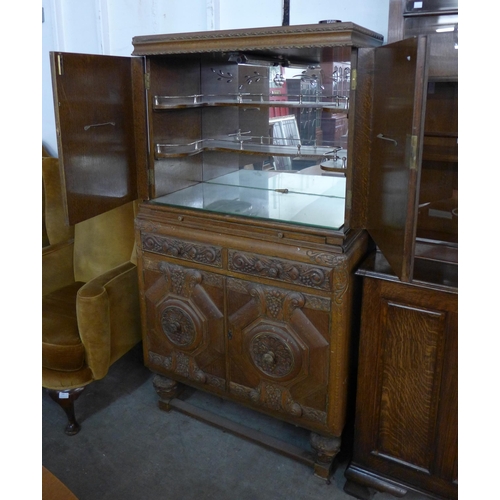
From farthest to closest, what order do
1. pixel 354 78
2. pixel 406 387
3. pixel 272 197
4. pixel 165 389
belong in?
pixel 165 389
pixel 272 197
pixel 406 387
pixel 354 78

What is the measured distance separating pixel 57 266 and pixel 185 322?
88cm

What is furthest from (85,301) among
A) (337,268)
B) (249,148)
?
(337,268)

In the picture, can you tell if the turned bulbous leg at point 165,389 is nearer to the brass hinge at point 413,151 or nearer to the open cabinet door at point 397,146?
the open cabinet door at point 397,146

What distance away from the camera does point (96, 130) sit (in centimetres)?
158

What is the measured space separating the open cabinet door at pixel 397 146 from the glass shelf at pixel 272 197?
0.66 feet

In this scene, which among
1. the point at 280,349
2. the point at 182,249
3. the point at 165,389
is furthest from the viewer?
the point at 165,389

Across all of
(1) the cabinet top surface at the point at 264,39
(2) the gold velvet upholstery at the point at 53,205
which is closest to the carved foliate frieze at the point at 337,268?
(1) the cabinet top surface at the point at 264,39

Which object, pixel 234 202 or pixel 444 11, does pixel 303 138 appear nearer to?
pixel 234 202

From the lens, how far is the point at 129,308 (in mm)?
2086

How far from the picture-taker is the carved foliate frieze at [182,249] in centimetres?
170

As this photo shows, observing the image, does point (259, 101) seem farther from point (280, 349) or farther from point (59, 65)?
point (280, 349)

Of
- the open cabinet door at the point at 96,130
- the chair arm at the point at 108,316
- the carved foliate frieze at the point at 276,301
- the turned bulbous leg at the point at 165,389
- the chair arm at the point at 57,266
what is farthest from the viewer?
the chair arm at the point at 57,266

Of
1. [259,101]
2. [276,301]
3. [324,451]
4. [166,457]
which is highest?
[259,101]

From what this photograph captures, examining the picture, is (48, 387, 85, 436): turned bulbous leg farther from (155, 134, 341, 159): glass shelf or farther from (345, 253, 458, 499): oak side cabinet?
(345, 253, 458, 499): oak side cabinet
